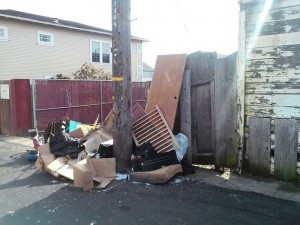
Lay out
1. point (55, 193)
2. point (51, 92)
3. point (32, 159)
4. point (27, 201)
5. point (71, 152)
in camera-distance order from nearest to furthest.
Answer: point (27, 201), point (55, 193), point (71, 152), point (32, 159), point (51, 92)

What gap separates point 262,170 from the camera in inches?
214

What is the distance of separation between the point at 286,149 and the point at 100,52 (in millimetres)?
19190

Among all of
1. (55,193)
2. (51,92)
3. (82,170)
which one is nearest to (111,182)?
(82,170)

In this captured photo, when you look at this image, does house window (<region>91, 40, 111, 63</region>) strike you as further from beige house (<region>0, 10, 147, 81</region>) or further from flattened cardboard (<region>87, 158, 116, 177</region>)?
flattened cardboard (<region>87, 158, 116, 177</region>)

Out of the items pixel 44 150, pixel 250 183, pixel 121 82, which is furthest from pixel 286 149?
pixel 44 150

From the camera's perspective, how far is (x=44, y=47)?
1897cm

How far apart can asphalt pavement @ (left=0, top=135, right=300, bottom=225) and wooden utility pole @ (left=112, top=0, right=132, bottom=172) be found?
0.57 m

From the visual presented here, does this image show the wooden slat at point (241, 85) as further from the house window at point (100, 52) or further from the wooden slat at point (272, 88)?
the house window at point (100, 52)

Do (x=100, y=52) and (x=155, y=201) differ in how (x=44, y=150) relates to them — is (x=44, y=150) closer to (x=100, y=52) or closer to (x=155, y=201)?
(x=155, y=201)

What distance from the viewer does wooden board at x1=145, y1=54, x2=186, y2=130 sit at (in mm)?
6152

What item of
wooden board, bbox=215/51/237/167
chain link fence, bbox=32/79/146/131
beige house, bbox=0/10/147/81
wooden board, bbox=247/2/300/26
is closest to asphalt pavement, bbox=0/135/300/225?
wooden board, bbox=215/51/237/167

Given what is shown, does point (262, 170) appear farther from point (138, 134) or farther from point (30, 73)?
point (30, 73)

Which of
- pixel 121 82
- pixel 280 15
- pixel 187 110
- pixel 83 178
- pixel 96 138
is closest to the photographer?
pixel 83 178

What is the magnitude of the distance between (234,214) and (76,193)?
7.98ft
